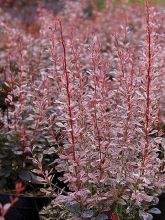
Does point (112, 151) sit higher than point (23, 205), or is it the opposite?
point (112, 151)

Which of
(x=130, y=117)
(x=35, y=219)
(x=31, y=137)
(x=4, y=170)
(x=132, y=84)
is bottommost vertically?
(x=35, y=219)

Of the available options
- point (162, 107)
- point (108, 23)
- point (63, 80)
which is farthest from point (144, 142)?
point (108, 23)

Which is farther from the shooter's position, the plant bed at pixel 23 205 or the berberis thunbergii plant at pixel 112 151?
the plant bed at pixel 23 205

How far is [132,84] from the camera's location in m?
2.63

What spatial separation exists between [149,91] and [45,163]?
1093 millimetres

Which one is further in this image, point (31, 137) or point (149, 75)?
point (31, 137)

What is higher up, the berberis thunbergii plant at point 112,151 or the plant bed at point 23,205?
the berberis thunbergii plant at point 112,151

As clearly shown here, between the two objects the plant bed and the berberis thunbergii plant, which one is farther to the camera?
the plant bed

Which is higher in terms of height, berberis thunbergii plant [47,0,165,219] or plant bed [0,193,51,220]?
berberis thunbergii plant [47,0,165,219]

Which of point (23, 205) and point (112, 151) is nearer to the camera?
point (112, 151)

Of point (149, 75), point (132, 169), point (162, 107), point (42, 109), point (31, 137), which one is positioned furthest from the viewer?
point (162, 107)

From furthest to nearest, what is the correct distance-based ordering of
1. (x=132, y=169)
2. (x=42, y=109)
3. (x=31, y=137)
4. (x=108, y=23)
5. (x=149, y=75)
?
(x=108, y=23) < (x=31, y=137) < (x=42, y=109) < (x=132, y=169) < (x=149, y=75)

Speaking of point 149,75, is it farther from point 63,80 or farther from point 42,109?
point 42,109

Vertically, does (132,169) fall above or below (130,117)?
below
